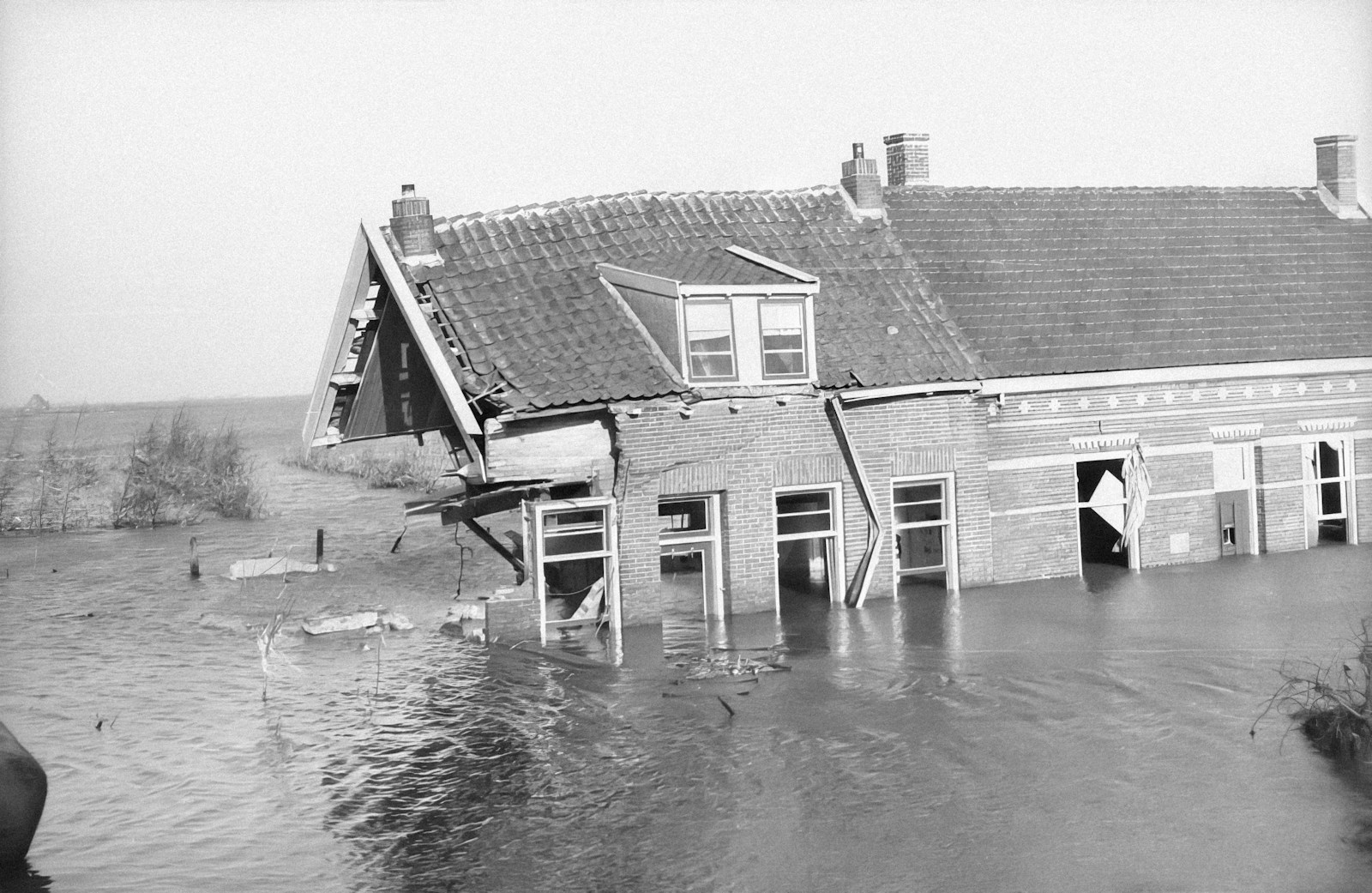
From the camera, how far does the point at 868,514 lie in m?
24.5

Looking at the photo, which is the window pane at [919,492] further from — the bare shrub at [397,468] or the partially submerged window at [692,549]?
the bare shrub at [397,468]

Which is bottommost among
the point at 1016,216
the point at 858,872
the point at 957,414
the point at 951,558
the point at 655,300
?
the point at 858,872

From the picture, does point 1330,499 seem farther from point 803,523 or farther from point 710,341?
point 710,341

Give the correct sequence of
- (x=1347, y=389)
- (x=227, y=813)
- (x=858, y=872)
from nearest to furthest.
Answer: (x=858, y=872) < (x=227, y=813) < (x=1347, y=389)

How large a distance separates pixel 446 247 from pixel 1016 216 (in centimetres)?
1218

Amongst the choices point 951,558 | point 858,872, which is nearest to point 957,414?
point 951,558

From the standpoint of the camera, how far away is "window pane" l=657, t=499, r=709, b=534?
2548 centimetres

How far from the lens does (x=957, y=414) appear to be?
2522 centimetres

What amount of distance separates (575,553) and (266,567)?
14.4m

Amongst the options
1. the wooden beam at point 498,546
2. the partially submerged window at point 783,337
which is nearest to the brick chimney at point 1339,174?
the partially submerged window at point 783,337

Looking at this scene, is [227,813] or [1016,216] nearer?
[227,813]

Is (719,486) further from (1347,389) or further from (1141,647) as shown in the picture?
(1347,389)

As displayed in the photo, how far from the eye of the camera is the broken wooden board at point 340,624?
25.4 m

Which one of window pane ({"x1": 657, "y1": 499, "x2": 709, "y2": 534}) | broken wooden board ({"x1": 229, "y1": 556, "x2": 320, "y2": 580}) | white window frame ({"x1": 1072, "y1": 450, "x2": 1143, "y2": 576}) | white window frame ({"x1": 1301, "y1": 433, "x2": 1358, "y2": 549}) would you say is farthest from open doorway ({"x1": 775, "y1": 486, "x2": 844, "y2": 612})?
broken wooden board ({"x1": 229, "y1": 556, "x2": 320, "y2": 580})
